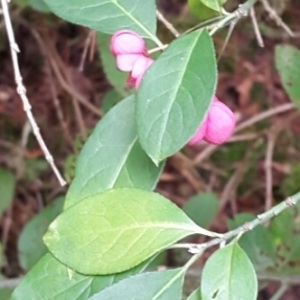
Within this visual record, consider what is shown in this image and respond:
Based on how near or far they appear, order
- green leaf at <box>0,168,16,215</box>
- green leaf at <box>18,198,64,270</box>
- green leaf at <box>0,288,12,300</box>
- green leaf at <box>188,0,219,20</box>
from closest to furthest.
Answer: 1. green leaf at <box>188,0,219,20</box>
2. green leaf at <box>0,288,12,300</box>
3. green leaf at <box>18,198,64,270</box>
4. green leaf at <box>0,168,16,215</box>

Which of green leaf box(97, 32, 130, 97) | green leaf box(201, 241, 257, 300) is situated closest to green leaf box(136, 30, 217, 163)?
green leaf box(201, 241, 257, 300)

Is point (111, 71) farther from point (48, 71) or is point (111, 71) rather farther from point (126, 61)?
point (126, 61)

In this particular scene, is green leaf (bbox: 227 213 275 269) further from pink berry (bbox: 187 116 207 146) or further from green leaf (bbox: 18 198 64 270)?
pink berry (bbox: 187 116 207 146)

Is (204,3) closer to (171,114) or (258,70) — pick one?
(171,114)

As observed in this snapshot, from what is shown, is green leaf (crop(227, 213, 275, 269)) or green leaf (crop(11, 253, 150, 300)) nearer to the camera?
green leaf (crop(11, 253, 150, 300))

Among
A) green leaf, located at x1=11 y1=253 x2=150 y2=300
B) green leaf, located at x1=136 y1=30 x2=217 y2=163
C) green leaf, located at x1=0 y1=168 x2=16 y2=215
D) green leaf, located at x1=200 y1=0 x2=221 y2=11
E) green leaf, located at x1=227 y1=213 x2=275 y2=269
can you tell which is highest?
green leaf, located at x1=200 y1=0 x2=221 y2=11

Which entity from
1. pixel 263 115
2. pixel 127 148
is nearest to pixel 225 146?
pixel 263 115

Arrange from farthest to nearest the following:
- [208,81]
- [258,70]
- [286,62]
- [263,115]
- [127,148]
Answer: [258,70], [263,115], [286,62], [127,148], [208,81]
